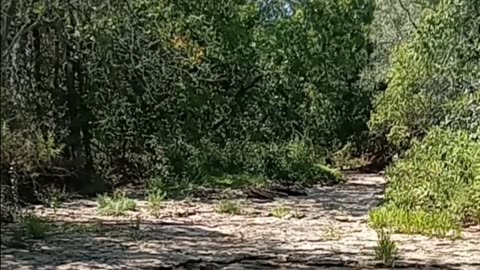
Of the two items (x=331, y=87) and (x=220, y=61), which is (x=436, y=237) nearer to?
(x=220, y=61)

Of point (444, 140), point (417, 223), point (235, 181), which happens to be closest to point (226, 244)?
point (417, 223)

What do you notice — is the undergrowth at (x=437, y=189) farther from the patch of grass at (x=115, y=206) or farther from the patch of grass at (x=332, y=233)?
the patch of grass at (x=115, y=206)

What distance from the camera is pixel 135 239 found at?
9.13m

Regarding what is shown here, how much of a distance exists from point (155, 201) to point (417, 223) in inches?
167

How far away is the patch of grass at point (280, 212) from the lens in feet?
39.1

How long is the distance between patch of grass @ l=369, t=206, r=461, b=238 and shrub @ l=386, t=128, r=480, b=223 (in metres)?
0.26

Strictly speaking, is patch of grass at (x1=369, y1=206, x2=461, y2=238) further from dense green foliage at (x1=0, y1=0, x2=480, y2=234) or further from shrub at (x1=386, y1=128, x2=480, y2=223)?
shrub at (x1=386, y1=128, x2=480, y2=223)

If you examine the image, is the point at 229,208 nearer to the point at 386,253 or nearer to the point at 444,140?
the point at 444,140

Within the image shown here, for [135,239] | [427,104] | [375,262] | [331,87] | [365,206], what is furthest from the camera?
[331,87]

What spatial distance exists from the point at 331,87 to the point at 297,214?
571 inches

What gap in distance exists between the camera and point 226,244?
9.09 meters

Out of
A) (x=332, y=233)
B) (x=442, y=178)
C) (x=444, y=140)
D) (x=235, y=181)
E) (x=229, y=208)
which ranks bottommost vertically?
(x=332, y=233)

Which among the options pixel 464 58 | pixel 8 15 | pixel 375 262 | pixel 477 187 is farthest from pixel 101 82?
pixel 8 15

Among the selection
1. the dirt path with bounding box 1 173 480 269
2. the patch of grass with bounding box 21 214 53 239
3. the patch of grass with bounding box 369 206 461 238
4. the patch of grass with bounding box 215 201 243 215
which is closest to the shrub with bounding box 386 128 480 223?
the patch of grass with bounding box 369 206 461 238
